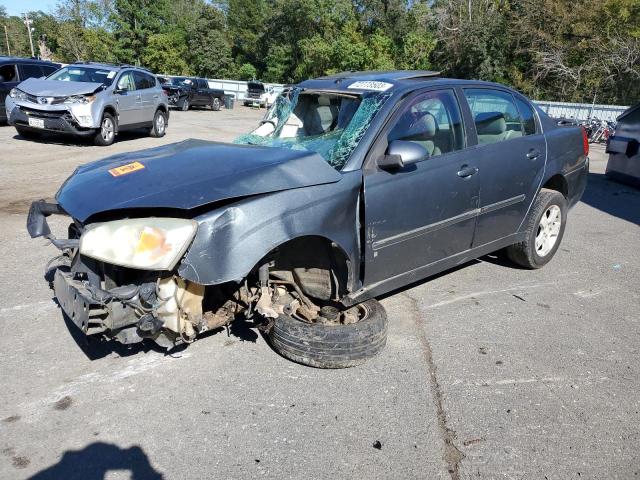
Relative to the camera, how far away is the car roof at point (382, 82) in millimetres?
4188

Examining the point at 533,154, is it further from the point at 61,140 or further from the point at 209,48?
the point at 209,48

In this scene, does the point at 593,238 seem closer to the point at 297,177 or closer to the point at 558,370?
the point at 558,370

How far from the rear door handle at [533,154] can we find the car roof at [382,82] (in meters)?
0.67

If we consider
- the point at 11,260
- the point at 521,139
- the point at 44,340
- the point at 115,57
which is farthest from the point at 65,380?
the point at 115,57

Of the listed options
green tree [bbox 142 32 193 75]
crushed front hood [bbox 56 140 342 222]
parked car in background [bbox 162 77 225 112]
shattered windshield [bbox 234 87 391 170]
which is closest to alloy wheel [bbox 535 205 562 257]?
shattered windshield [bbox 234 87 391 170]

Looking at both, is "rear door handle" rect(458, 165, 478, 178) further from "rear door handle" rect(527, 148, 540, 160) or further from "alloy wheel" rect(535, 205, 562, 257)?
"alloy wheel" rect(535, 205, 562, 257)

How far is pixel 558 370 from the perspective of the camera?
3766mm

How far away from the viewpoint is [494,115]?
487 centimetres

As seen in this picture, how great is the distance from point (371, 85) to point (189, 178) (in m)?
1.69

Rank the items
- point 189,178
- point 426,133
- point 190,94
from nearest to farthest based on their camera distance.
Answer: point 189,178 < point 426,133 < point 190,94

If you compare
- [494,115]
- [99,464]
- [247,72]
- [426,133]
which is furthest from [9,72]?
[247,72]

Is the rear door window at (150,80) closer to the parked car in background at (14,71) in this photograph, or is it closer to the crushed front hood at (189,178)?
the parked car in background at (14,71)

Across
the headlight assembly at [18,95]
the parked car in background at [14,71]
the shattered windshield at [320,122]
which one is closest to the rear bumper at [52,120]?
the headlight assembly at [18,95]

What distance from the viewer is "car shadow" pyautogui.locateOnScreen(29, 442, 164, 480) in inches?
105
